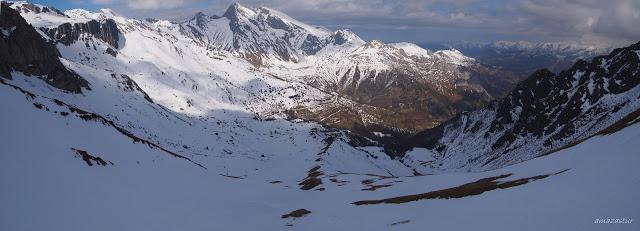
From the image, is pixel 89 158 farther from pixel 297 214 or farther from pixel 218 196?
pixel 297 214

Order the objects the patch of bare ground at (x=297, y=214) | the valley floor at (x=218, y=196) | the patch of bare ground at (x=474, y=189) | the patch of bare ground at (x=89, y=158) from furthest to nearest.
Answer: the patch of bare ground at (x=297, y=214)
the patch of bare ground at (x=89, y=158)
the patch of bare ground at (x=474, y=189)
the valley floor at (x=218, y=196)

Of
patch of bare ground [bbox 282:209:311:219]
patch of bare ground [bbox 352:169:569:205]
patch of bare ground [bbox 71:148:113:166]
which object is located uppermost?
patch of bare ground [bbox 352:169:569:205]

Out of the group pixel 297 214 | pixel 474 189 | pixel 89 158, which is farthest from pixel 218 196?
pixel 474 189

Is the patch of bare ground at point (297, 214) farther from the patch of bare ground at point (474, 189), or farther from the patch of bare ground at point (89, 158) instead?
the patch of bare ground at point (89, 158)

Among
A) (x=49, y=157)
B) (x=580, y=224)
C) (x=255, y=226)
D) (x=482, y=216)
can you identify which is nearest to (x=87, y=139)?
(x=49, y=157)

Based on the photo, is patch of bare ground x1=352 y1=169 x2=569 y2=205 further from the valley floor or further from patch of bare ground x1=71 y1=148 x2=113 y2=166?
patch of bare ground x1=71 y1=148 x2=113 y2=166

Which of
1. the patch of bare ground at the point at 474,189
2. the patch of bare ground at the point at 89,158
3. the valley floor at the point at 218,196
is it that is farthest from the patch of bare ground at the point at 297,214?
the patch of bare ground at the point at 89,158

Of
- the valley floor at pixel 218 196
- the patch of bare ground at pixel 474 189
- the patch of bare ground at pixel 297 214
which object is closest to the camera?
the valley floor at pixel 218 196

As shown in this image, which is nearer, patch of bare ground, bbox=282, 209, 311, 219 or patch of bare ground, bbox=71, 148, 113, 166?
patch of bare ground, bbox=71, 148, 113, 166

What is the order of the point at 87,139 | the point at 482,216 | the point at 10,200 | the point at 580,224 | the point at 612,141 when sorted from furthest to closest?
the point at 87,139 < the point at 612,141 < the point at 10,200 < the point at 482,216 < the point at 580,224

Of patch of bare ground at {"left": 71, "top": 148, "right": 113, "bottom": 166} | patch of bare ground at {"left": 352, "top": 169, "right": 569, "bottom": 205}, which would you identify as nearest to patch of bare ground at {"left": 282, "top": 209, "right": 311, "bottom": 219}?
patch of bare ground at {"left": 352, "top": 169, "right": 569, "bottom": 205}

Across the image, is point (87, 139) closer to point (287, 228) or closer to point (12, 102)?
point (12, 102)
